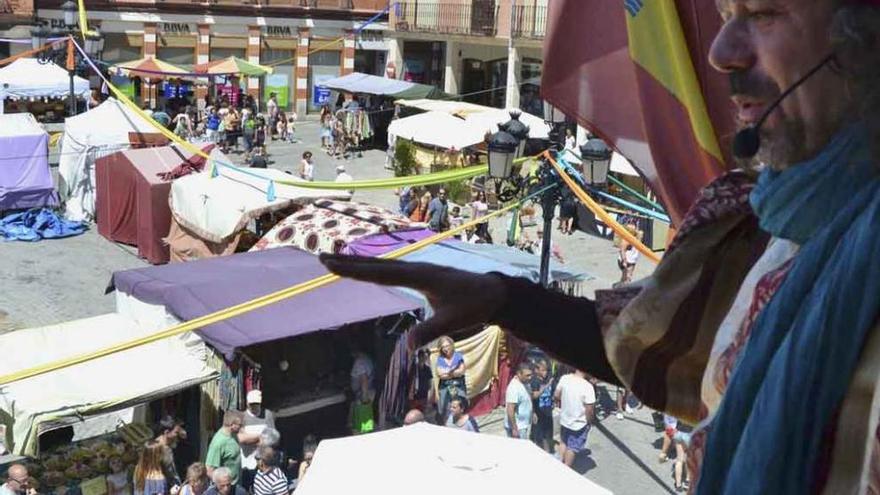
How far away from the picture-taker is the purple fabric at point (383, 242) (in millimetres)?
11703

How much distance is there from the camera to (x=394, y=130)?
22469mm

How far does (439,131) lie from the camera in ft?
70.2

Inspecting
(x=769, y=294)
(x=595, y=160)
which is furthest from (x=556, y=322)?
(x=595, y=160)

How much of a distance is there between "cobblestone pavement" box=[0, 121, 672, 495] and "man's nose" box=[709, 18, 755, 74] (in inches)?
338

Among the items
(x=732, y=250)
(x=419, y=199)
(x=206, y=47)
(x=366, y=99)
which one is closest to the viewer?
(x=732, y=250)

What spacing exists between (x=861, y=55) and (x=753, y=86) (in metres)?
0.18

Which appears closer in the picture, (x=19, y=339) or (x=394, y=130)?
(x=19, y=339)

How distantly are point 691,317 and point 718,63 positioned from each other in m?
Answer: 0.45

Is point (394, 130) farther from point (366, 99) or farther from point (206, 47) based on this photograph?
point (206, 47)

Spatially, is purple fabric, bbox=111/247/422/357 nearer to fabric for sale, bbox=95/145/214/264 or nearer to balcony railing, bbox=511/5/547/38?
→ fabric for sale, bbox=95/145/214/264

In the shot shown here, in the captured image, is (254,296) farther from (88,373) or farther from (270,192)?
(270,192)

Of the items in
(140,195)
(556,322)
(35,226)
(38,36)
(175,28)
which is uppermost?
(556,322)

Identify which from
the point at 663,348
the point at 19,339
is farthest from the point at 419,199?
the point at 663,348

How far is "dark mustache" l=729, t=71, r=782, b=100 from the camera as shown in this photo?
127cm
